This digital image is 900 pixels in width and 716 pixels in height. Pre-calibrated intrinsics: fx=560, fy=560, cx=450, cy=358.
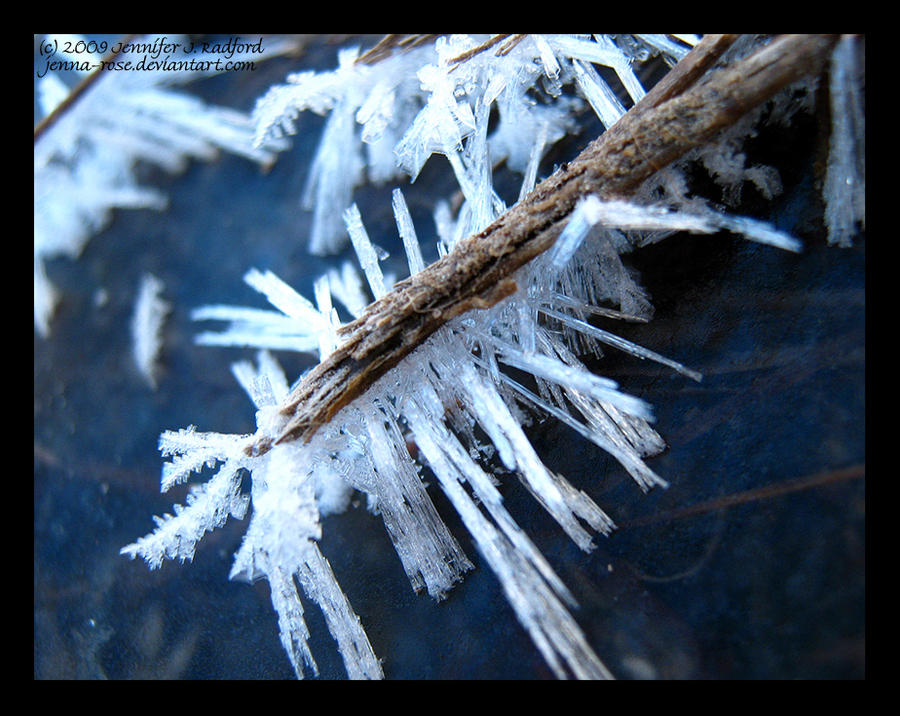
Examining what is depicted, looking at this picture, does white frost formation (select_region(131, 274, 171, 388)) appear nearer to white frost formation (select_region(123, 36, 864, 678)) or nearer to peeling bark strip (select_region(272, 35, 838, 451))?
white frost formation (select_region(123, 36, 864, 678))

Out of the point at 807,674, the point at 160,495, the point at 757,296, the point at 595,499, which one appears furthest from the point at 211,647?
the point at 757,296

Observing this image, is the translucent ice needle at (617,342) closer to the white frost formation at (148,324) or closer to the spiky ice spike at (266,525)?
the spiky ice spike at (266,525)

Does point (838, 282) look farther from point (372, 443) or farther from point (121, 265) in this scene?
point (121, 265)

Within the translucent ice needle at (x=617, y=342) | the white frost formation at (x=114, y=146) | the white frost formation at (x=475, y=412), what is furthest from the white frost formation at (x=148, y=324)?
the translucent ice needle at (x=617, y=342)

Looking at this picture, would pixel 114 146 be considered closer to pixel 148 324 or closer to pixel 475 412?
pixel 148 324

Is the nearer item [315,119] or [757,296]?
[757,296]

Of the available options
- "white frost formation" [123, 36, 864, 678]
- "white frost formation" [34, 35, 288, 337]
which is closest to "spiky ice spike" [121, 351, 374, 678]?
"white frost formation" [123, 36, 864, 678]

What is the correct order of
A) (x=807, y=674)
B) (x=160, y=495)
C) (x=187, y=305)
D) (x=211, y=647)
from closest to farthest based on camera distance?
(x=807, y=674), (x=211, y=647), (x=160, y=495), (x=187, y=305)

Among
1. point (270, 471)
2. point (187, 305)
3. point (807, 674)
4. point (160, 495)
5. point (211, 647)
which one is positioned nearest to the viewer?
point (807, 674)
